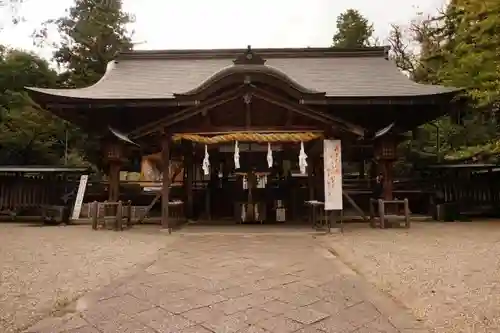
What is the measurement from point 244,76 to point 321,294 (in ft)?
22.2

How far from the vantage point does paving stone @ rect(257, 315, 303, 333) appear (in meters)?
3.12

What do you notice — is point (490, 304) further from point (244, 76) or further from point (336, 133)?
point (244, 76)

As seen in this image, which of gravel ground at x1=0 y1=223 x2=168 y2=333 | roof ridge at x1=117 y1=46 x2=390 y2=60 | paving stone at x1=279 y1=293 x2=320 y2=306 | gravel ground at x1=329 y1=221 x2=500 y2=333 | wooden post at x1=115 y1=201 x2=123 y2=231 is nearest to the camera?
gravel ground at x1=329 y1=221 x2=500 y2=333

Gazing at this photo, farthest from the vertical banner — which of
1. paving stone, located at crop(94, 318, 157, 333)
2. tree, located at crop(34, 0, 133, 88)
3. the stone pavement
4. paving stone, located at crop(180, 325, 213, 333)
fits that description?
tree, located at crop(34, 0, 133, 88)

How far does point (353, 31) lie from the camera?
28922 mm

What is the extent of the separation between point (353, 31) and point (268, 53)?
15.1 metres

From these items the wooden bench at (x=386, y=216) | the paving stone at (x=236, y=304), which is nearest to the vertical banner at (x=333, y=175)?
the wooden bench at (x=386, y=216)

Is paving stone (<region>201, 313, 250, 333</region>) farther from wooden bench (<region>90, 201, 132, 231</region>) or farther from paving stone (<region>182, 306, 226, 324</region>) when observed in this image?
wooden bench (<region>90, 201, 132, 231</region>)

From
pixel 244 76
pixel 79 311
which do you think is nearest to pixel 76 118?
pixel 244 76

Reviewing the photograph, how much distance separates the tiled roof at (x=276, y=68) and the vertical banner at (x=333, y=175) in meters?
2.82

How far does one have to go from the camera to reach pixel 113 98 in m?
11.4

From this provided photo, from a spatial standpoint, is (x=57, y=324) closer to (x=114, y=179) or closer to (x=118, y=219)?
(x=118, y=219)

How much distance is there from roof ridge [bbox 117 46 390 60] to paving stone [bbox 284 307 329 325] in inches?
570

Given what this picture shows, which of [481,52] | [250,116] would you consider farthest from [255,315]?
[481,52]
